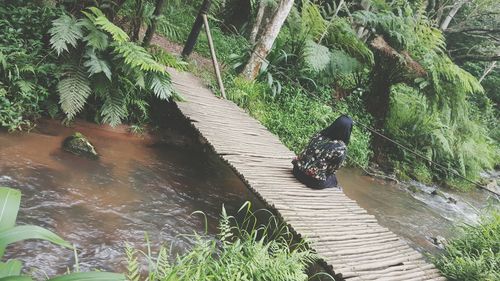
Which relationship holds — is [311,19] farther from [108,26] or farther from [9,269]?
[9,269]

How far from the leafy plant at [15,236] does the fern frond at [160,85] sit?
3844 millimetres

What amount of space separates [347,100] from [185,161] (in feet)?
17.3

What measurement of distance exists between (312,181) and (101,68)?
2.81 metres

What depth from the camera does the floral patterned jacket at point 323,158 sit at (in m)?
4.63

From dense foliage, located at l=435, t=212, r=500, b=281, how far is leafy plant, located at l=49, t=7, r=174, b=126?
384 centimetres

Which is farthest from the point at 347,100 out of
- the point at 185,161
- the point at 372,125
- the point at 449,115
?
the point at 185,161

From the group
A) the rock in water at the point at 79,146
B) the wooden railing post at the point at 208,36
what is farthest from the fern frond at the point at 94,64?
the wooden railing post at the point at 208,36

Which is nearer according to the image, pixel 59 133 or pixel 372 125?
pixel 59 133

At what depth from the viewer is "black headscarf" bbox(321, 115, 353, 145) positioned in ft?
15.1

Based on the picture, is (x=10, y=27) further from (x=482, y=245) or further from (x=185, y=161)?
(x=482, y=245)

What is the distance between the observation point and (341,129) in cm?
462

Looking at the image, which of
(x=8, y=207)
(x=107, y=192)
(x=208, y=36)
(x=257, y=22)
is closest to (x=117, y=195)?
(x=107, y=192)

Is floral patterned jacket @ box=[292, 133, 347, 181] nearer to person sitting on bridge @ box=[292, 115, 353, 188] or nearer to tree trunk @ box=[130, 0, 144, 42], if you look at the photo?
person sitting on bridge @ box=[292, 115, 353, 188]

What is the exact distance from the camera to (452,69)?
26.8 ft
